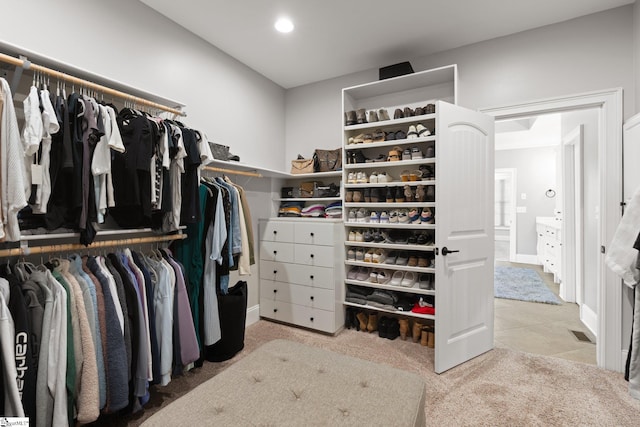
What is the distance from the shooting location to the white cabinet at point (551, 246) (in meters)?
4.40

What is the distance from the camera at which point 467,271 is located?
2.35 metres

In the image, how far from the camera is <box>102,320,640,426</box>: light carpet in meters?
1.70

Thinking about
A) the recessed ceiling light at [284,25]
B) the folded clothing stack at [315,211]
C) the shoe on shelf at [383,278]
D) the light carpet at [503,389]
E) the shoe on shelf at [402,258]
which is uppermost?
the recessed ceiling light at [284,25]

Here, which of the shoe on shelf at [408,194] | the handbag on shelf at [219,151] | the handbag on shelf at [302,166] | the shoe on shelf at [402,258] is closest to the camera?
the handbag on shelf at [219,151]

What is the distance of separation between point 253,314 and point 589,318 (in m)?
3.44

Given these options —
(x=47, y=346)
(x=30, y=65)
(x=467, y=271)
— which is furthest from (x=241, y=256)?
(x=467, y=271)

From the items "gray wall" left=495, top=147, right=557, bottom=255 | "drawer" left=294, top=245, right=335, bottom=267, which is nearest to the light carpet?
"drawer" left=294, top=245, right=335, bottom=267

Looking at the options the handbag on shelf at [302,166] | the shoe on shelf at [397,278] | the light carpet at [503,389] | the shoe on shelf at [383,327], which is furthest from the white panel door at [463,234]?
the handbag on shelf at [302,166]

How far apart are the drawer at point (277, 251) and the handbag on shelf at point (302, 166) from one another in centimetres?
83

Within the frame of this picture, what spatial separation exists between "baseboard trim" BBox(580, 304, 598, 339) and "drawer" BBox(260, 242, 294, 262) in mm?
3018

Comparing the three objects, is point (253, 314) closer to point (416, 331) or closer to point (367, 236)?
point (367, 236)

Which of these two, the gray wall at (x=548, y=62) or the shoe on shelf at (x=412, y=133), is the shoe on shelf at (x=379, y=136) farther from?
the gray wall at (x=548, y=62)

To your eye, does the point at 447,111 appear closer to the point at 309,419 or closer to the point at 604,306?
the point at 604,306

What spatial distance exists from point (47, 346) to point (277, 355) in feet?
3.29
